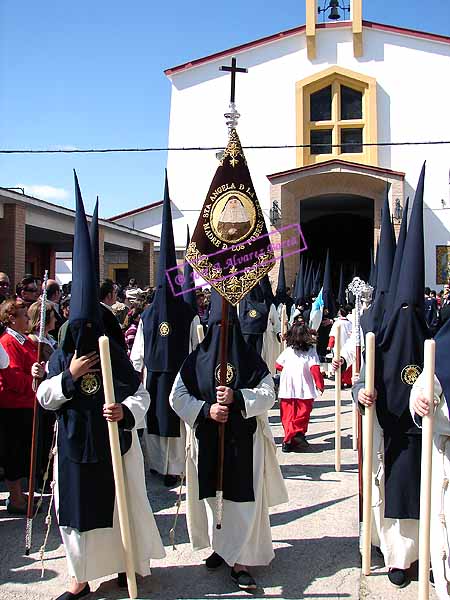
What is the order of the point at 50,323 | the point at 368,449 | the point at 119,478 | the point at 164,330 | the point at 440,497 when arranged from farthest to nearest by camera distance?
1. the point at 164,330
2. the point at 50,323
3. the point at 368,449
4. the point at 119,478
5. the point at 440,497

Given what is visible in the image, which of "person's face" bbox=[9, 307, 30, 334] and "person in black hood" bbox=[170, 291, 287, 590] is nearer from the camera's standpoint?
"person in black hood" bbox=[170, 291, 287, 590]

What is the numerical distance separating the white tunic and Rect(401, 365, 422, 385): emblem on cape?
3.50m

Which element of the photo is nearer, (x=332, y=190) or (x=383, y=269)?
(x=383, y=269)

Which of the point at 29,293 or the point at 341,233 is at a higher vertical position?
the point at 341,233

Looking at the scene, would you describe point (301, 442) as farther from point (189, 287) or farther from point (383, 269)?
point (383, 269)

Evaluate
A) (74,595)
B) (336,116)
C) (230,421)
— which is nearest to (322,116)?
(336,116)

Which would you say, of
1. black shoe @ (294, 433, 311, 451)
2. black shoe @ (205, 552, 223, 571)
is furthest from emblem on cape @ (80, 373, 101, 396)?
black shoe @ (294, 433, 311, 451)

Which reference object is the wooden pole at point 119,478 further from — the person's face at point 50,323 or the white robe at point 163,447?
the white robe at point 163,447

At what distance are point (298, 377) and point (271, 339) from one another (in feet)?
13.6

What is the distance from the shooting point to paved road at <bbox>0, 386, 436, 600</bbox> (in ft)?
13.5

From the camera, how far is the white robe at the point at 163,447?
261 inches

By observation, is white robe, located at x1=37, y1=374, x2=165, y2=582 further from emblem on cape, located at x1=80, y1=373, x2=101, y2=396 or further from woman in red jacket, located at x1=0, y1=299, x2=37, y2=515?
woman in red jacket, located at x1=0, y1=299, x2=37, y2=515

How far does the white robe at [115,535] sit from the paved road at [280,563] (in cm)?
25

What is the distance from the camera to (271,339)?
38.9 feet
